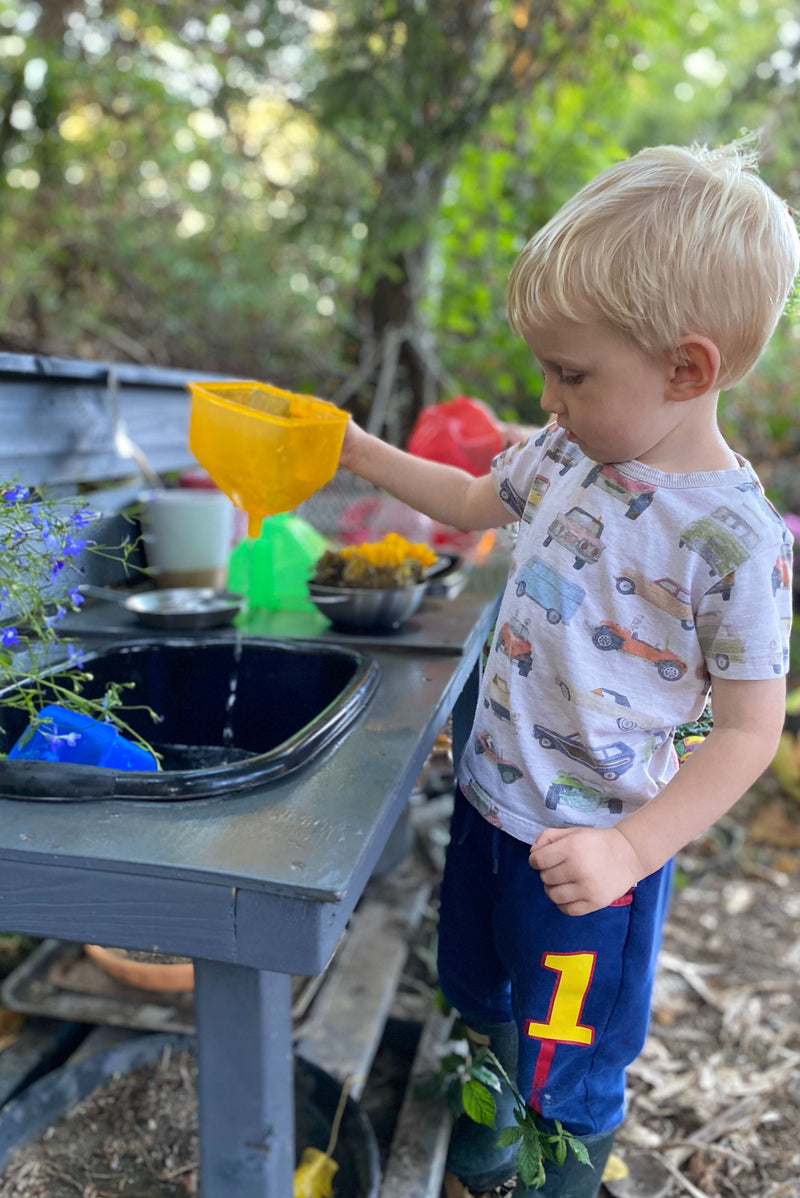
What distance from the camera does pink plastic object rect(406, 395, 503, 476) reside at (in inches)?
97.1

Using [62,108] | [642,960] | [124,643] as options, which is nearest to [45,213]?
[62,108]

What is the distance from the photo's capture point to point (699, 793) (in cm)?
104

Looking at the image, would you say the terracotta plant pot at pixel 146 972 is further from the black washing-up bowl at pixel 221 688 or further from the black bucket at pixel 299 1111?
the black washing-up bowl at pixel 221 688

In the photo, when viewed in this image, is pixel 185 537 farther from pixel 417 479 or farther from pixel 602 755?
pixel 602 755

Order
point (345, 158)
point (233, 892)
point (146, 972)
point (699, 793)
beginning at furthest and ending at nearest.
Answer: point (345, 158), point (146, 972), point (699, 793), point (233, 892)

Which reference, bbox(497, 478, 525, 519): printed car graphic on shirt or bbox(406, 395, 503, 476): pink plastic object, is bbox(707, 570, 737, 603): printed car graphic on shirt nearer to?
bbox(497, 478, 525, 519): printed car graphic on shirt

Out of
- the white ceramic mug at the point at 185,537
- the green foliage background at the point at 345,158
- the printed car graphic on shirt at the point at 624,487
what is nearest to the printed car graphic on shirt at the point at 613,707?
the printed car graphic on shirt at the point at 624,487

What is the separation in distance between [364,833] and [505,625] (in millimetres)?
450

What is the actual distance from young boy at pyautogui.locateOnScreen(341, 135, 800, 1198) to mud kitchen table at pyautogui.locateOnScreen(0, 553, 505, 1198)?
0.71 feet

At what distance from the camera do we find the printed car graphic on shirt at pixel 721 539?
1.05 m

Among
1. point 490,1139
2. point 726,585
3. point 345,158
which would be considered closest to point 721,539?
point 726,585

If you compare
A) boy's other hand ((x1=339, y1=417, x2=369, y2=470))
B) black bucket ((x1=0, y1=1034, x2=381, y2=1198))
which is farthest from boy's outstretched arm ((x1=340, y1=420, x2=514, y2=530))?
black bucket ((x1=0, y1=1034, x2=381, y2=1198))

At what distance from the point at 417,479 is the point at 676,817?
0.70 metres

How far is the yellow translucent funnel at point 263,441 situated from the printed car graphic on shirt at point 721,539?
0.55m
